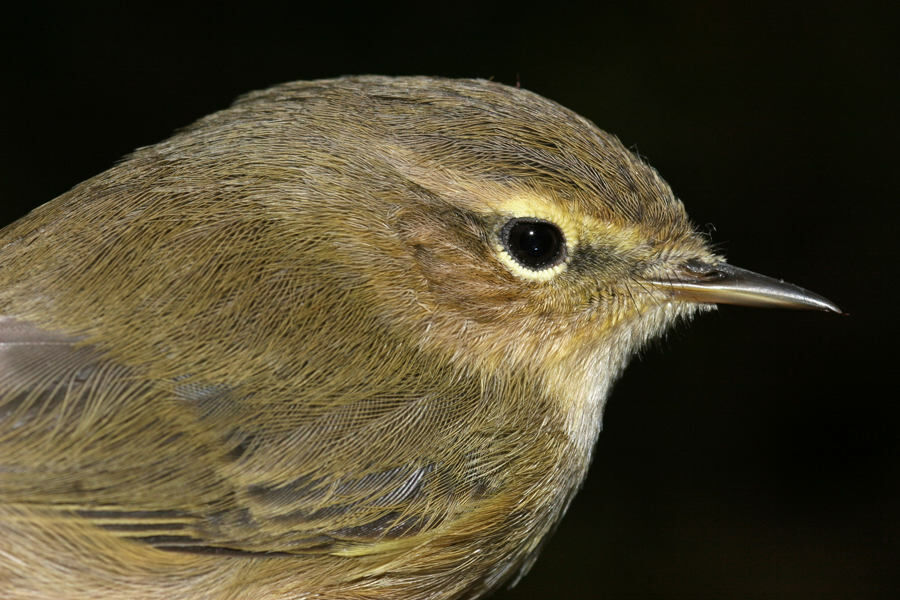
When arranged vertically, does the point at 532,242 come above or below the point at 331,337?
above

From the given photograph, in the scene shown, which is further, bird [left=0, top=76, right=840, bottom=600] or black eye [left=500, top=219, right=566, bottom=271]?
black eye [left=500, top=219, right=566, bottom=271]

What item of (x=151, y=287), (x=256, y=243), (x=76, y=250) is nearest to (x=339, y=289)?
(x=256, y=243)

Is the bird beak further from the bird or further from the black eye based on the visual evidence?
the black eye

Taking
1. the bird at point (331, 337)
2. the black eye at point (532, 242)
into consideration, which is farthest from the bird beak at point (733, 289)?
the black eye at point (532, 242)

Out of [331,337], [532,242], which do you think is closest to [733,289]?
[532,242]

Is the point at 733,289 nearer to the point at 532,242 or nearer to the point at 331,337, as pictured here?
the point at 532,242

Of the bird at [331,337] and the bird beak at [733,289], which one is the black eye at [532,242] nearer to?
the bird at [331,337]

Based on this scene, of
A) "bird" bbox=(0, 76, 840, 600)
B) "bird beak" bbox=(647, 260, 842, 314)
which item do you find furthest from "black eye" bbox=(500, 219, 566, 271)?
"bird beak" bbox=(647, 260, 842, 314)

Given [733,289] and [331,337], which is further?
[733,289]

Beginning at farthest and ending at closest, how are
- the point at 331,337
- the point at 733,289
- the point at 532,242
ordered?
the point at 733,289, the point at 532,242, the point at 331,337

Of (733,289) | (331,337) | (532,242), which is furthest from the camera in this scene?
(733,289)
